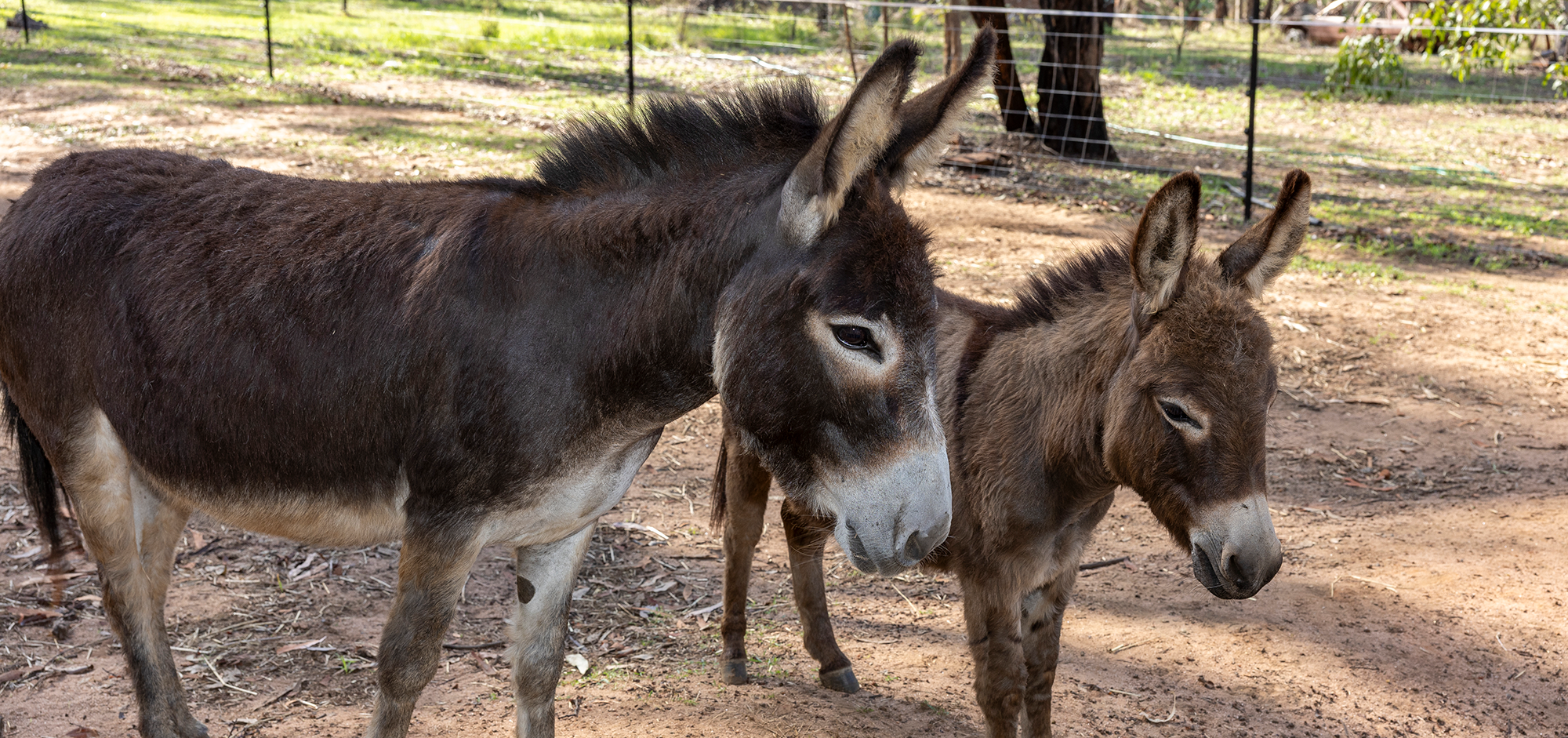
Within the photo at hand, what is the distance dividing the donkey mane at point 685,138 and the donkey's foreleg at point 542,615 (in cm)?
92

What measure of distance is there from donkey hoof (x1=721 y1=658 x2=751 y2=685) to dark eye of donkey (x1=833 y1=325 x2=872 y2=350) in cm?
233

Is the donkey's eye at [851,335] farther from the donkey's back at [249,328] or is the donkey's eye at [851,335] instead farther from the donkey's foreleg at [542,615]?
the donkey's foreleg at [542,615]

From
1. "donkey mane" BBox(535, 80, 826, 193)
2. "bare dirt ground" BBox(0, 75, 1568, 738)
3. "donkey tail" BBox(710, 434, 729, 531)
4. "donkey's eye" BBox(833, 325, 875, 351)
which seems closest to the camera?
"donkey's eye" BBox(833, 325, 875, 351)

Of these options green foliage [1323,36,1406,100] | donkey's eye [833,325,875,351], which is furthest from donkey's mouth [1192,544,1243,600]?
green foliage [1323,36,1406,100]

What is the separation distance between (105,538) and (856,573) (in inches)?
120

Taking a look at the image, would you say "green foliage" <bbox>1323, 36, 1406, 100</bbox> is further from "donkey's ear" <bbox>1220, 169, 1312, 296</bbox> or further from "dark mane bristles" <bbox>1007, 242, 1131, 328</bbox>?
"donkey's ear" <bbox>1220, 169, 1312, 296</bbox>

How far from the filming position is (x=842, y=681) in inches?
162

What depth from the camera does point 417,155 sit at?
11.1 meters

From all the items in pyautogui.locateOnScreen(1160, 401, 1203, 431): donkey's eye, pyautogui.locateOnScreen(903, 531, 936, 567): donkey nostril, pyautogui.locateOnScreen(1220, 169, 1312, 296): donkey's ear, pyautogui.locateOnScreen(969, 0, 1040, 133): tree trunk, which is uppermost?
pyautogui.locateOnScreen(969, 0, 1040, 133): tree trunk

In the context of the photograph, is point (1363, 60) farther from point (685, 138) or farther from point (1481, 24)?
point (685, 138)

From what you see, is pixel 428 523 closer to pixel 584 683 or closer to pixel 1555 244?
pixel 584 683

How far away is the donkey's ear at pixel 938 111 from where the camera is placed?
2.27 metres

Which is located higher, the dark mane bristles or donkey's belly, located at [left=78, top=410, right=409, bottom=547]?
the dark mane bristles

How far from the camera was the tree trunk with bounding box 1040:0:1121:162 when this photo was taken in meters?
12.7
